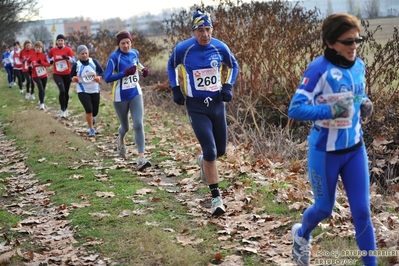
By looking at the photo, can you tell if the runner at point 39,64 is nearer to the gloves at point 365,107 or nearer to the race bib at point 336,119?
the race bib at point 336,119

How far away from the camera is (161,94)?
19.4 metres

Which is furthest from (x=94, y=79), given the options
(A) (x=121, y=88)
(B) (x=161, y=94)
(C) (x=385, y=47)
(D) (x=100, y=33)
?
(D) (x=100, y=33)

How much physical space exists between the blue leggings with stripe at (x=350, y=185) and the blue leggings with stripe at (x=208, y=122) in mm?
2145

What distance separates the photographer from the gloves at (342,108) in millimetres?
4238

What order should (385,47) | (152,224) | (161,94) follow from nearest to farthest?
(152,224)
(385,47)
(161,94)

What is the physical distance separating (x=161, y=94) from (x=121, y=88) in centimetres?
1015

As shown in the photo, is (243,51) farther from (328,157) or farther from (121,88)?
(328,157)

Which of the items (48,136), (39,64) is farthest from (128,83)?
(39,64)

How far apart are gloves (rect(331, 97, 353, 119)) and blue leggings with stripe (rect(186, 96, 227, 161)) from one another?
8.24ft

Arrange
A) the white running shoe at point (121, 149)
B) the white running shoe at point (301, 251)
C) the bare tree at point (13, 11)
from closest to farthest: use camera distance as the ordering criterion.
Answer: the white running shoe at point (301, 251)
the white running shoe at point (121, 149)
the bare tree at point (13, 11)

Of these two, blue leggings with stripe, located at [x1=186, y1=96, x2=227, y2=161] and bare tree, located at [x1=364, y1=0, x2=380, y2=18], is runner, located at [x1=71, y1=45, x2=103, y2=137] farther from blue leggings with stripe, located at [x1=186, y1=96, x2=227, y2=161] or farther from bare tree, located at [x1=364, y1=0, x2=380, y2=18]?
bare tree, located at [x1=364, y1=0, x2=380, y2=18]

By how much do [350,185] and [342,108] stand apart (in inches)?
24.2

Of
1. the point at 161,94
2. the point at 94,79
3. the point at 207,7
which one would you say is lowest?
the point at 161,94

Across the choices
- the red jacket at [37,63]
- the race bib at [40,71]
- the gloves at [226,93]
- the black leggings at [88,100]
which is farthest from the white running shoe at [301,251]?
the race bib at [40,71]
